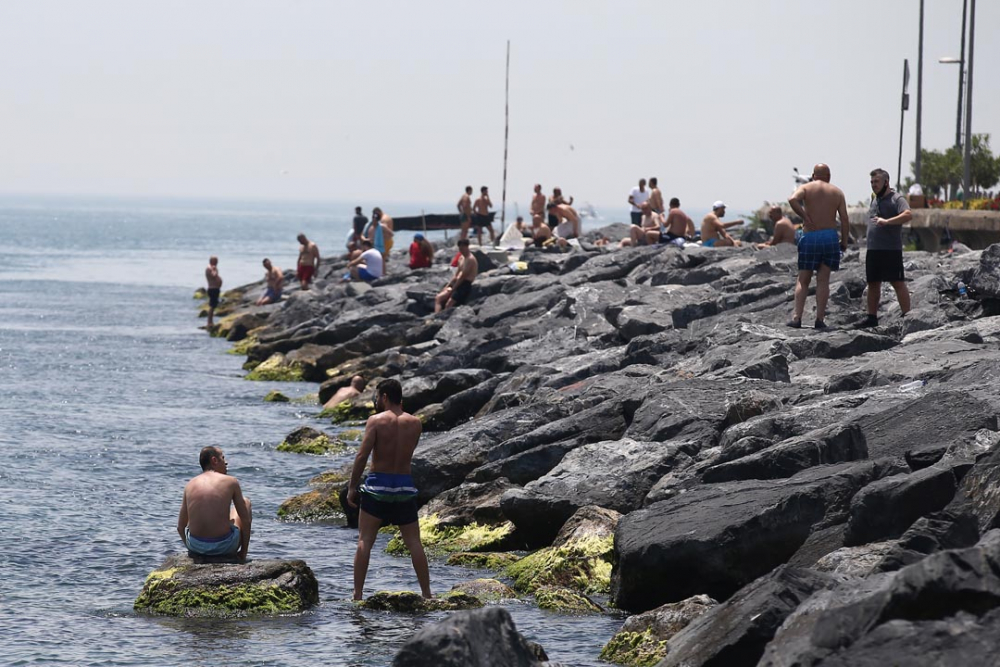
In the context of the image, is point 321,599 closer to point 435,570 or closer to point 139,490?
point 435,570

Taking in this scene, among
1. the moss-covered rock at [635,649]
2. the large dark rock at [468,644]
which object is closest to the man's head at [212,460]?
the moss-covered rock at [635,649]

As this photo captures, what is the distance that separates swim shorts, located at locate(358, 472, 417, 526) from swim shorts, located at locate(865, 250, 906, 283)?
735 cm

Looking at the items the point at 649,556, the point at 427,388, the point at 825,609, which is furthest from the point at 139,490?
the point at 825,609

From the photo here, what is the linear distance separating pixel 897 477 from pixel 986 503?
1.11 m

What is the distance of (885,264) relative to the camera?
15961 mm

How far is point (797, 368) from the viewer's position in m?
15.1

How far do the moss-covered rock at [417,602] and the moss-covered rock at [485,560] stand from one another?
1590 mm

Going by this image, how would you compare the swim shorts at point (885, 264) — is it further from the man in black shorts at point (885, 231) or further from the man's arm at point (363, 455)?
the man's arm at point (363, 455)

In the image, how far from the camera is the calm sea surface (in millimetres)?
10031

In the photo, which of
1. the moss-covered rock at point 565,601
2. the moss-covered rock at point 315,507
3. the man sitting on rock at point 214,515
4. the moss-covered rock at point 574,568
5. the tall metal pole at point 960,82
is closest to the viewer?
the moss-covered rock at point 565,601

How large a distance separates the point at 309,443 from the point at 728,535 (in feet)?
32.7

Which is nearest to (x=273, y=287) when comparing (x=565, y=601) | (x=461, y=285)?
(x=461, y=285)

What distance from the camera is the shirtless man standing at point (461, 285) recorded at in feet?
95.0

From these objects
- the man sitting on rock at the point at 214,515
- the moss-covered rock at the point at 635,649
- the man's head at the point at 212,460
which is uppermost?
the man's head at the point at 212,460
